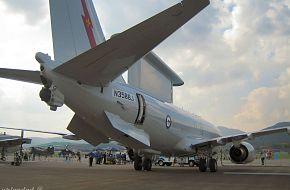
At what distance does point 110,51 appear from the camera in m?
10.8

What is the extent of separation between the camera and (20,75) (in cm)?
1302

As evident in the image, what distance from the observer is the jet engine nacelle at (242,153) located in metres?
22.8

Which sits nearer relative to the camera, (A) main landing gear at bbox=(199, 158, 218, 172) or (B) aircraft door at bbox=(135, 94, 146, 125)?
(B) aircraft door at bbox=(135, 94, 146, 125)

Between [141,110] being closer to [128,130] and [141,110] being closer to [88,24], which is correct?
[128,130]

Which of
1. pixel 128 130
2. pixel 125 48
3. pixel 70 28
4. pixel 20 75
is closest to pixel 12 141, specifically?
pixel 128 130

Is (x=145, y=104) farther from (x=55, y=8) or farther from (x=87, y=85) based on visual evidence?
(x=55, y=8)

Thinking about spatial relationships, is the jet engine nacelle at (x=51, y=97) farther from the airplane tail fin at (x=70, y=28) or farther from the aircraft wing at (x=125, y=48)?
the airplane tail fin at (x=70, y=28)

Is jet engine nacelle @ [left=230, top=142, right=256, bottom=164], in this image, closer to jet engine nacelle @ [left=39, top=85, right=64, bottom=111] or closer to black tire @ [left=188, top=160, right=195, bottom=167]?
black tire @ [left=188, top=160, right=195, bottom=167]

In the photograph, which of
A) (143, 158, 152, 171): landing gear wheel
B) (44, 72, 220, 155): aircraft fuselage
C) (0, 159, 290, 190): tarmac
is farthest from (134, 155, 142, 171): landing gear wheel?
(0, 159, 290, 190): tarmac

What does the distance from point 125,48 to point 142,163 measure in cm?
1077

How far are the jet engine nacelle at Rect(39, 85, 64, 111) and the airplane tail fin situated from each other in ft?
4.18

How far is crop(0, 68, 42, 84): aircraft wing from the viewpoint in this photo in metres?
12.6

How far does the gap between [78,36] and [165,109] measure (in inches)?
304

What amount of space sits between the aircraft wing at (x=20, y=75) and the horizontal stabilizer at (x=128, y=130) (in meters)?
3.04
